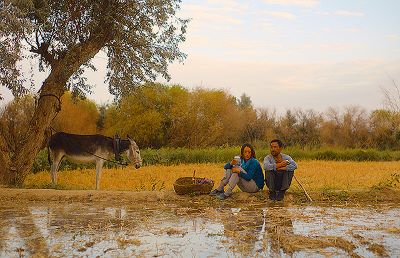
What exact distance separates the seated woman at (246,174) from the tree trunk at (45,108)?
19.9 feet

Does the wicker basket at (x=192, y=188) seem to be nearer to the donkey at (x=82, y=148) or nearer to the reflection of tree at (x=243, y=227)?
the reflection of tree at (x=243, y=227)

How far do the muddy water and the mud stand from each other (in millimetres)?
14

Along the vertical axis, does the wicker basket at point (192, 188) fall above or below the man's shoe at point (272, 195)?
above

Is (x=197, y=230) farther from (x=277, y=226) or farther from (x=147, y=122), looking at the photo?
(x=147, y=122)

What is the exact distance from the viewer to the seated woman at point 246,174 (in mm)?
11586

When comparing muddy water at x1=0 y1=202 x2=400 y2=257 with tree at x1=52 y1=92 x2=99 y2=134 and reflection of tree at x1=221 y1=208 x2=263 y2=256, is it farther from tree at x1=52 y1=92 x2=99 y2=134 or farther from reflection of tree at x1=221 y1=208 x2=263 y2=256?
tree at x1=52 y1=92 x2=99 y2=134

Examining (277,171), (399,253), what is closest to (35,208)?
(277,171)

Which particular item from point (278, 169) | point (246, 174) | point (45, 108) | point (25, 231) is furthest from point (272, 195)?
point (45, 108)

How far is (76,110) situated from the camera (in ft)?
147

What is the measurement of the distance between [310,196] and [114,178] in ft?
35.1

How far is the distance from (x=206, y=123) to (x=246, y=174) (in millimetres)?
31699

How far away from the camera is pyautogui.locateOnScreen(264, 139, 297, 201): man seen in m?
11.4

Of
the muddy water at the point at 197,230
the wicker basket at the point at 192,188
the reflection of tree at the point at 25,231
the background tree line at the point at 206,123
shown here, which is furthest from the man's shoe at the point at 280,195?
the background tree line at the point at 206,123

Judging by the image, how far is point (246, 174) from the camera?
38.0 feet
